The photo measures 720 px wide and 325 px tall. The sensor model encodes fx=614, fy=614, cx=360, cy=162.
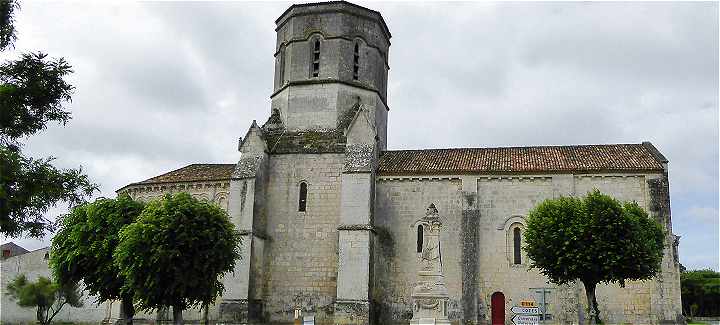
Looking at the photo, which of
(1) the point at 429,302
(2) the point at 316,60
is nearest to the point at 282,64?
(2) the point at 316,60

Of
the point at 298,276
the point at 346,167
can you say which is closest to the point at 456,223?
the point at 346,167

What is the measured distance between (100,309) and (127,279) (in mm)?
20906

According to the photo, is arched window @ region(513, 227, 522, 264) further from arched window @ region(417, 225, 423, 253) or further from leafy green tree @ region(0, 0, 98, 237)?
leafy green tree @ region(0, 0, 98, 237)

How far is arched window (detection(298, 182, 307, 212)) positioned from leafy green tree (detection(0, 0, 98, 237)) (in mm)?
18177

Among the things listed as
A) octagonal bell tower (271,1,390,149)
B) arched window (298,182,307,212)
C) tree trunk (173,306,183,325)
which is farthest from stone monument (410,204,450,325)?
octagonal bell tower (271,1,390,149)

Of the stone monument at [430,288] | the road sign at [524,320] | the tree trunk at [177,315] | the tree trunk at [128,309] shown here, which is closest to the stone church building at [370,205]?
the tree trunk at [128,309]

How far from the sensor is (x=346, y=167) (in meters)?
31.2

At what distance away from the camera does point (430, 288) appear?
1955 cm

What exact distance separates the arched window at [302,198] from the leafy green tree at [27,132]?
59.6 feet

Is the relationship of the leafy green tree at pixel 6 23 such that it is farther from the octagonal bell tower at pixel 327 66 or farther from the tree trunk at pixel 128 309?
the octagonal bell tower at pixel 327 66

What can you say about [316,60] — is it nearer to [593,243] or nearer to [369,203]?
[369,203]

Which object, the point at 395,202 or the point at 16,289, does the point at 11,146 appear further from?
the point at 16,289

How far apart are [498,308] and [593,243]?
7175 millimetres


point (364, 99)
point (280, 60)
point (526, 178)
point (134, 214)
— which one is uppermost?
point (280, 60)
